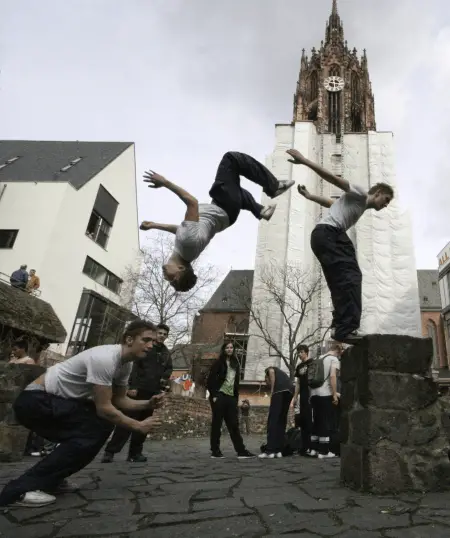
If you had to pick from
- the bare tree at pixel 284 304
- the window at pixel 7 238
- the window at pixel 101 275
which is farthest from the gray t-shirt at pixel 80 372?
the bare tree at pixel 284 304

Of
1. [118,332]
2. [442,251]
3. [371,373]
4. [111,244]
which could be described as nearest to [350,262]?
[371,373]

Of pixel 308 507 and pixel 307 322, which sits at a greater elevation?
pixel 307 322

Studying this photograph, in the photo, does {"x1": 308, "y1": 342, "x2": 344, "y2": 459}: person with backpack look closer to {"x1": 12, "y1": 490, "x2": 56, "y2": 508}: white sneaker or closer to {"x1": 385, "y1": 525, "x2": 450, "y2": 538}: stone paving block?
{"x1": 385, "y1": 525, "x2": 450, "y2": 538}: stone paving block

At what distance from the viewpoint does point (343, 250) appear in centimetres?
375

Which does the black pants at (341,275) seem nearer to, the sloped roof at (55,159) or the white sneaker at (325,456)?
the white sneaker at (325,456)

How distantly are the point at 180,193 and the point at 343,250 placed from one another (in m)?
1.72

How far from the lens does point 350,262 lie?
3.72 metres

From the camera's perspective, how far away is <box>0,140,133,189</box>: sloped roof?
934 inches

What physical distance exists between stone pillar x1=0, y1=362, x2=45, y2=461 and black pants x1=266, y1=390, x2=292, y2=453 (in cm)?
358

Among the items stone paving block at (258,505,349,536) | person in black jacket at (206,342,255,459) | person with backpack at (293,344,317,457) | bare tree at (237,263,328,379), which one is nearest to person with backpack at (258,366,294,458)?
person with backpack at (293,344,317,457)

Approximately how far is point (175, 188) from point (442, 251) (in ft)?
131

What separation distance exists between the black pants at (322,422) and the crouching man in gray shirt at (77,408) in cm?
365

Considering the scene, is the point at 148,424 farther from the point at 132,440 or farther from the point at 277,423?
the point at 277,423

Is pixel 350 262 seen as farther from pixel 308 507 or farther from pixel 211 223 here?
pixel 308 507
